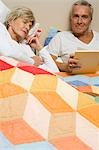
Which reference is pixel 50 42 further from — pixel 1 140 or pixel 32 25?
pixel 1 140

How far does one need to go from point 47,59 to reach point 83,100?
2.99 feet

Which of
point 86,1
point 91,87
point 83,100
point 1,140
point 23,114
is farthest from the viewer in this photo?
point 86,1

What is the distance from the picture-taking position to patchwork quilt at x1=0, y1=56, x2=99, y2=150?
1.02 meters

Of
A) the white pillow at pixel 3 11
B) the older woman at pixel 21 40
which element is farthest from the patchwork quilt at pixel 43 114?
the white pillow at pixel 3 11

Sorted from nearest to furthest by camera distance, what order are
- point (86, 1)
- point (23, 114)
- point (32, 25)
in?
point (23, 114) → point (32, 25) → point (86, 1)

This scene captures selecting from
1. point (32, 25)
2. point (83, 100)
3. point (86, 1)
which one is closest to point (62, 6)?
point (86, 1)

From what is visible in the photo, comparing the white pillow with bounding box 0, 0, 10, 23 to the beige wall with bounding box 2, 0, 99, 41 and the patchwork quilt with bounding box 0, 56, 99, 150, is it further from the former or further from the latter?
the patchwork quilt with bounding box 0, 56, 99, 150

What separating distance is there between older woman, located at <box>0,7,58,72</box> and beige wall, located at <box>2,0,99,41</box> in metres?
0.22

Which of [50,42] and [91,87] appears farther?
[50,42]

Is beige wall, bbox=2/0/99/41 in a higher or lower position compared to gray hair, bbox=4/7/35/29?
lower

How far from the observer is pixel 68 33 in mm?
2441

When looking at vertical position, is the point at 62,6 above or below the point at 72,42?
above

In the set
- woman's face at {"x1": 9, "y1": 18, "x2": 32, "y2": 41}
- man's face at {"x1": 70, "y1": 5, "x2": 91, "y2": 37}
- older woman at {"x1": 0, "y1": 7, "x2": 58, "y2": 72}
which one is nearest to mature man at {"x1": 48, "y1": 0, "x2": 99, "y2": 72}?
man's face at {"x1": 70, "y1": 5, "x2": 91, "y2": 37}

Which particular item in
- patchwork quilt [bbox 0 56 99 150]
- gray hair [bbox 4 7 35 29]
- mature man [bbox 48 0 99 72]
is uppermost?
gray hair [bbox 4 7 35 29]
